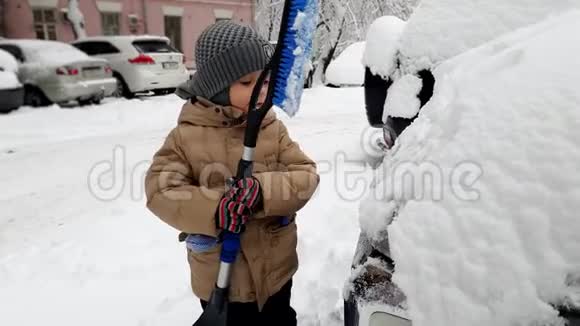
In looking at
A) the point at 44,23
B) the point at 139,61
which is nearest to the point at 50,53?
the point at 139,61

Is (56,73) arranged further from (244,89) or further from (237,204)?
(237,204)

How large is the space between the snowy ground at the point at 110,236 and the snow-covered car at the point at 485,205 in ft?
4.16

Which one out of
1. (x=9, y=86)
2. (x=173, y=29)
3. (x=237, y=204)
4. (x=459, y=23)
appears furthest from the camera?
(x=173, y=29)

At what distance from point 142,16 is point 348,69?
10.4m

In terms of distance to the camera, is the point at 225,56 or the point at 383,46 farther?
the point at 383,46

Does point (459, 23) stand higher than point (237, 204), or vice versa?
point (459, 23)

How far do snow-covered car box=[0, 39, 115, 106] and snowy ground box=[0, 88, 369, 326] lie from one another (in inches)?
79.3

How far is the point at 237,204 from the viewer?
55.2 inches

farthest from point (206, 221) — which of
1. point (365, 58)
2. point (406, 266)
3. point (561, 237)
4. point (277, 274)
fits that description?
point (365, 58)

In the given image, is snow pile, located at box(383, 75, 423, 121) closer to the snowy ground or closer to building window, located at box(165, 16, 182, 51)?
the snowy ground

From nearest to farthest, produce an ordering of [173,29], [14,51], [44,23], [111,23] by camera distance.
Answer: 1. [14,51]
2. [44,23]
3. [111,23]
4. [173,29]

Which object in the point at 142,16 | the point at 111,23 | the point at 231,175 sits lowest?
the point at 231,175

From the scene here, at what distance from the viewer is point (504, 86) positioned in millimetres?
1212

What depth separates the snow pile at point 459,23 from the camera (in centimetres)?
233
